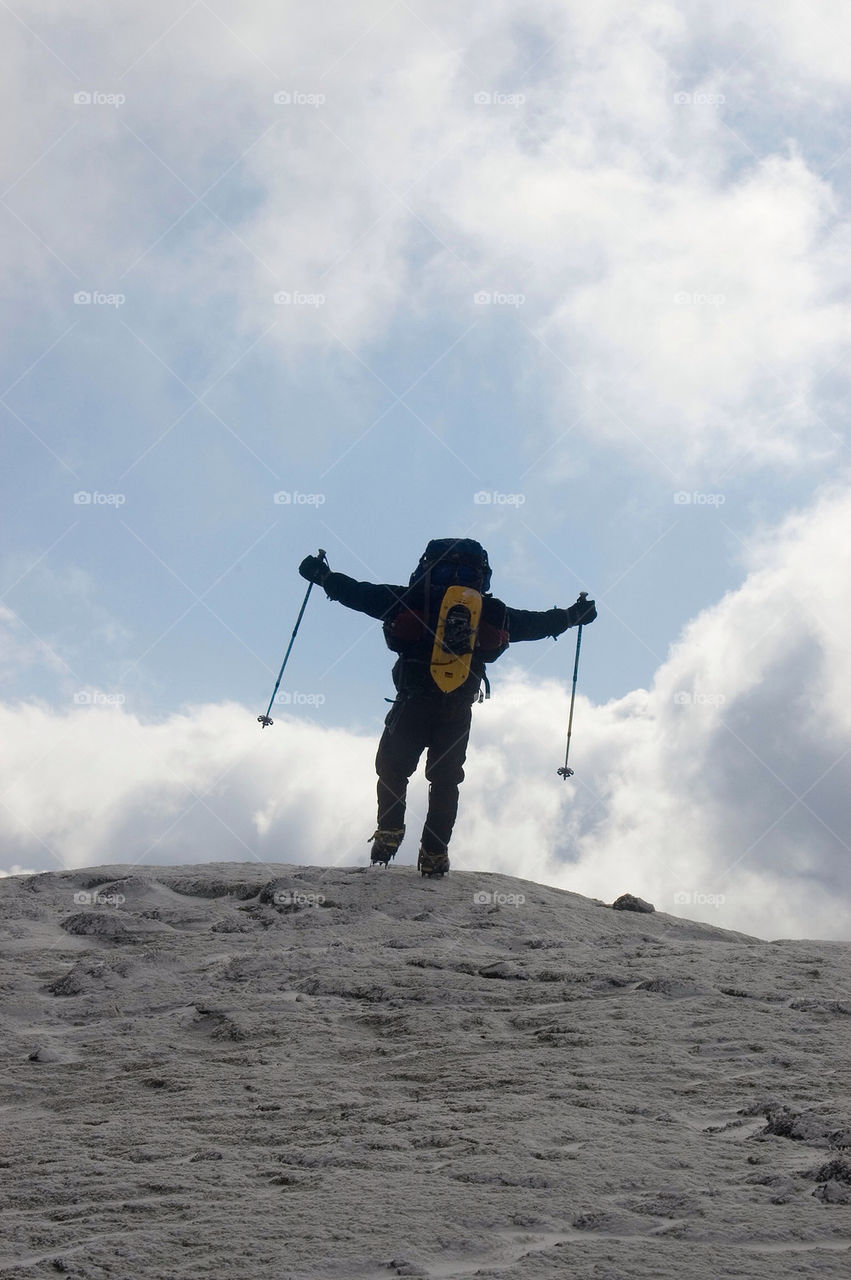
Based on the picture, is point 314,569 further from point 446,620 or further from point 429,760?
point 429,760

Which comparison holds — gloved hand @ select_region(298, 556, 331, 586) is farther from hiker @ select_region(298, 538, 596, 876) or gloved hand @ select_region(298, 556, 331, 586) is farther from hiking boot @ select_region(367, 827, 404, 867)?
hiking boot @ select_region(367, 827, 404, 867)

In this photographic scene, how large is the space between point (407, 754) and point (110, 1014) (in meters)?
4.50

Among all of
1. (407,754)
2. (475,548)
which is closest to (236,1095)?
(407,754)

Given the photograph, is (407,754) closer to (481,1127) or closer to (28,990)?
(28,990)

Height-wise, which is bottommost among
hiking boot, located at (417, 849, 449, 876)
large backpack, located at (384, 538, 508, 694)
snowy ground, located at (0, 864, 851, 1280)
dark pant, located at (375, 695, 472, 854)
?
snowy ground, located at (0, 864, 851, 1280)

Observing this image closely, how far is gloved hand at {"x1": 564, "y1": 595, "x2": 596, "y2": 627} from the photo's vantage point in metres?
11.2

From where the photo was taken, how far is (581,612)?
1130 cm

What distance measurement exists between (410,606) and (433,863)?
2489mm

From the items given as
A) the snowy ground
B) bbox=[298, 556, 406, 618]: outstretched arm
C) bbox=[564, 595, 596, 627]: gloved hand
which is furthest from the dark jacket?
the snowy ground

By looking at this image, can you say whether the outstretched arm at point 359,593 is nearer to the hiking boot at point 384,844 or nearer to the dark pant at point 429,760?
the dark pant at point 429,760

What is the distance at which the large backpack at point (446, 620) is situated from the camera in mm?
10195

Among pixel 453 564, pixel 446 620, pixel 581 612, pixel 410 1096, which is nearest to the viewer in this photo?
pixel 410 1096

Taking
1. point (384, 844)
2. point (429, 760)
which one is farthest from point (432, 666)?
point (384, 844)

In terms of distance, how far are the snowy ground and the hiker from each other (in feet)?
5.03
